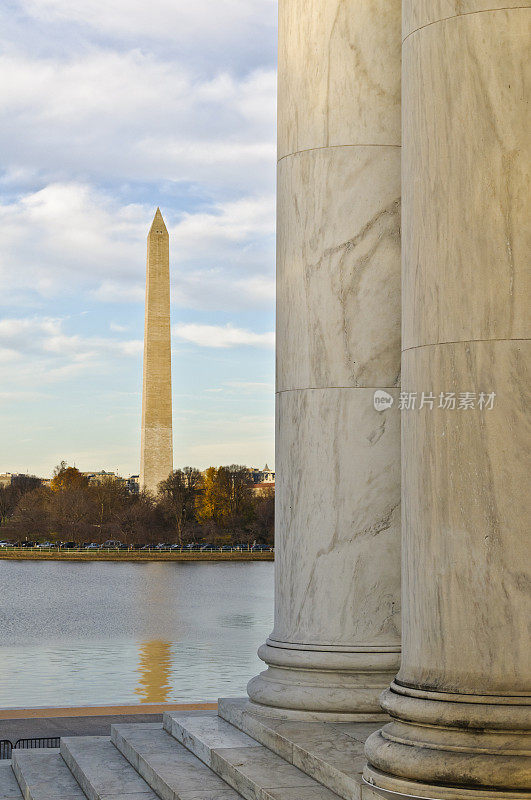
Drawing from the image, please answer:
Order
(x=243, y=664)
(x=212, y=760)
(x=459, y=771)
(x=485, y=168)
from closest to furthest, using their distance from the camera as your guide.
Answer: (x=459, y=771) < (x=485, y=168) < (x=212, y=760) < (x=243, y=664)

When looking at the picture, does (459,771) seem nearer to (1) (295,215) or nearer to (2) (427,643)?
(2) (427,643)

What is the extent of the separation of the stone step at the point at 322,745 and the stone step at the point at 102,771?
11.9 ft

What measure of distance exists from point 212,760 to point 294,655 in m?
3.91

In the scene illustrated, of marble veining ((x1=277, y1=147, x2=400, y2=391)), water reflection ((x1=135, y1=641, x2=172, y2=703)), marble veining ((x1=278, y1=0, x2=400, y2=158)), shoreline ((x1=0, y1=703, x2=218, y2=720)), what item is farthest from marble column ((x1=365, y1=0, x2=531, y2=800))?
water reflection ((x1=135, y1=641, x2=172, y2=703))

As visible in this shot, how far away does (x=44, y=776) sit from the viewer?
36750mm

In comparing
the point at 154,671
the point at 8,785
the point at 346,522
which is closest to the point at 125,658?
the point at 154,671

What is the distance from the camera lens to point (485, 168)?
73.0 ft

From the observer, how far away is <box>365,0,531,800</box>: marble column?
70.0 ft

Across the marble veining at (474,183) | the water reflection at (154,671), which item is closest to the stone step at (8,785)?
the marble veining at (474,183)

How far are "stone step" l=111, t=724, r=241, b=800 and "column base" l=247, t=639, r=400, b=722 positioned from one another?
2.92 metres

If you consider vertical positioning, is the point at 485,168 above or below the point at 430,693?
Result: above

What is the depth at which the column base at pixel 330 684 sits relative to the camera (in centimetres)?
3153

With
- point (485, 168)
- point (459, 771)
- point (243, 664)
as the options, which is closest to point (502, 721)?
point (459, 771)

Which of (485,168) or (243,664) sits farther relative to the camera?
(243,664)
